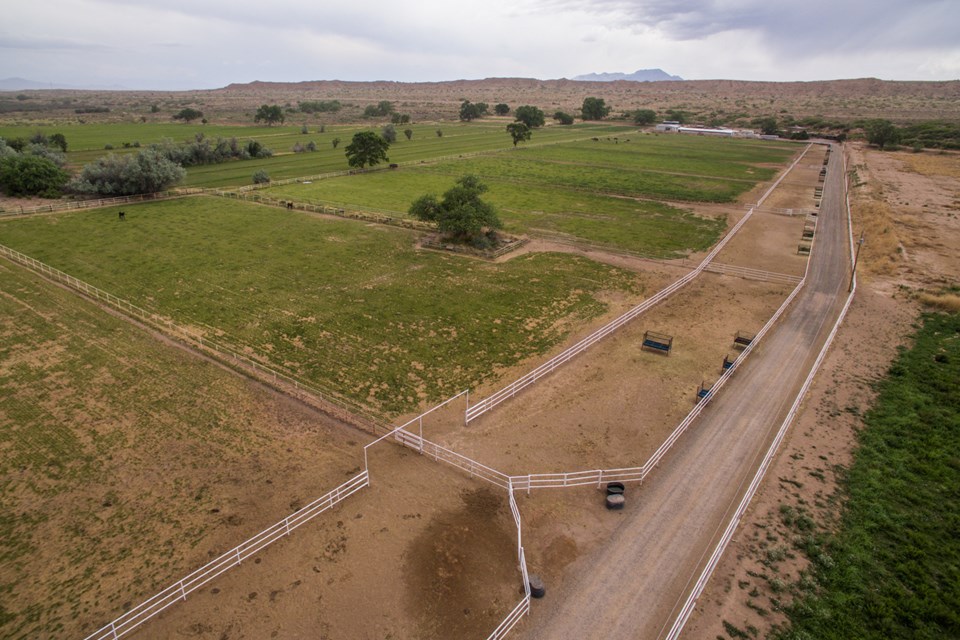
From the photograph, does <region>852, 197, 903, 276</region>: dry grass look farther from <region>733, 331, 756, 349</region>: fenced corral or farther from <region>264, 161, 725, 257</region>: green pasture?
<region>733, 331, 756, 349</region>: fenced corral

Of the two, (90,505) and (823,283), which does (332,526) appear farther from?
(823,283)

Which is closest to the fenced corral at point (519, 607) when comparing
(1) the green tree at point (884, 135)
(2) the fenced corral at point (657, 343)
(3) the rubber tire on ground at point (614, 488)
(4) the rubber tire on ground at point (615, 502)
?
(4) the rubber tire on ground at point (615, 502)

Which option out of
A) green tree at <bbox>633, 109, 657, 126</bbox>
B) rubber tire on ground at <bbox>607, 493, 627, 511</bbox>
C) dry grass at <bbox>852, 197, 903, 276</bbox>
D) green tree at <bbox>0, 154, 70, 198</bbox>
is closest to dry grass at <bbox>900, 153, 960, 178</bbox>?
dry grass at <bbox>852, 197, 903, 276</bbox>

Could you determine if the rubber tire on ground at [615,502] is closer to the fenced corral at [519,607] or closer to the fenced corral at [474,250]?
the fenced corral at [519,607]

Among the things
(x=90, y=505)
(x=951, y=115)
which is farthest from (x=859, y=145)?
(x=90, y=505)

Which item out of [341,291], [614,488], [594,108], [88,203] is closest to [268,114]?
[88,203]

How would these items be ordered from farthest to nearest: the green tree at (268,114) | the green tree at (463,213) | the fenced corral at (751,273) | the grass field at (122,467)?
the green tree at (268,114)
the green tree at (463,213)
the fenced corral at (751,273)
the grass field at (122,467)
